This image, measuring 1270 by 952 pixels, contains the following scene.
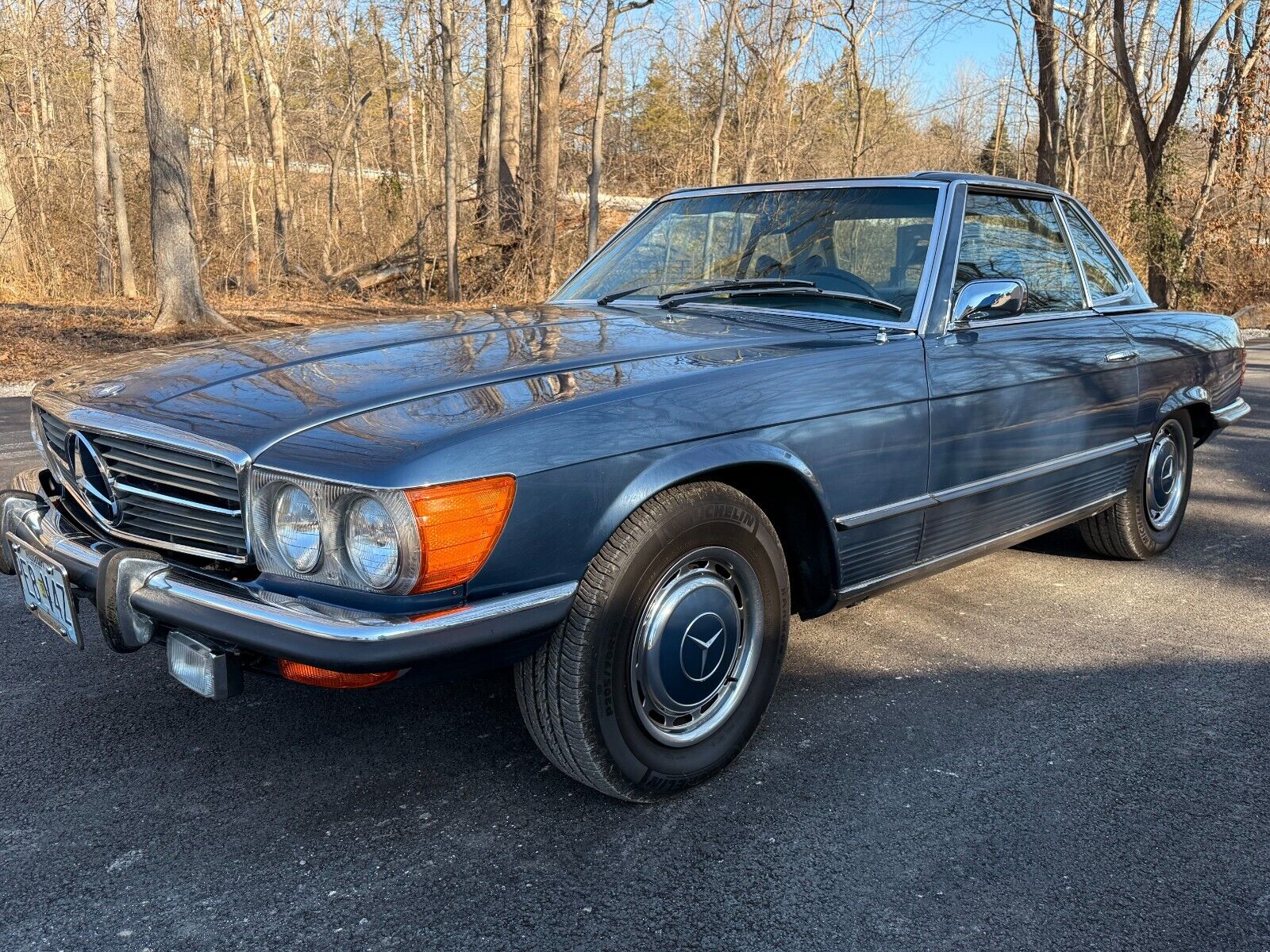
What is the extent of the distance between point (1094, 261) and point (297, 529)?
12.0ft

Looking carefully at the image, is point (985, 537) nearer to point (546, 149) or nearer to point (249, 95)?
point (546, 149)

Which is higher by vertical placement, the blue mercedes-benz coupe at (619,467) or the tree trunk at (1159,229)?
the tree trunk at (1159,229)

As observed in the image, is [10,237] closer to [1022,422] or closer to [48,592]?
[48,592]

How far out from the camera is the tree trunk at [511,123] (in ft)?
58.6

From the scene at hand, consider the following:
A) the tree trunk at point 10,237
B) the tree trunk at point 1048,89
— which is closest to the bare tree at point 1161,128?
the tree trunk at point 1048,89

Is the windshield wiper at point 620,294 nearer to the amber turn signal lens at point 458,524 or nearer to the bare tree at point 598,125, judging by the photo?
the amber turn signal lens at point 458,524

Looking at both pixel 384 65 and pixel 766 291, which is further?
pixel 384 65

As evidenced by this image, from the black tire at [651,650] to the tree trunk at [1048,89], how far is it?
15.8 meters

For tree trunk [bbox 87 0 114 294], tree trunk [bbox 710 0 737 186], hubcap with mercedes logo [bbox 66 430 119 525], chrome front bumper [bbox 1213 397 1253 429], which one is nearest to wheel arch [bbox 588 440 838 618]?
hubcap with mercedes logo [bbox 66 430 119 525]

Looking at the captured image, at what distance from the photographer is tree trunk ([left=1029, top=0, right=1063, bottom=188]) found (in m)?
16.6

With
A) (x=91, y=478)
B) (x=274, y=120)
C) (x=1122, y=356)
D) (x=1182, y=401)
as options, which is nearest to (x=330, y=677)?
(x=91, y=478)

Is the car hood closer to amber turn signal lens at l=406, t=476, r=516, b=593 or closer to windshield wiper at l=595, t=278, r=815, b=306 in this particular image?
windshield wiper at l=595, t=278, r=815, b=306

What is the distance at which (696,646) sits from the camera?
266 centimetres

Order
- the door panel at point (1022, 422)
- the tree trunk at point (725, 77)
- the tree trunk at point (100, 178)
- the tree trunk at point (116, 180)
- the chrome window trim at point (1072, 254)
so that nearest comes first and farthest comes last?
the door panel at point (1022, 422), the chrome window trim at point (1072, 254), the tree trunk at point (116, 180), the tree trunk at point (100, 178), the tree trunk at point (725, 77)
